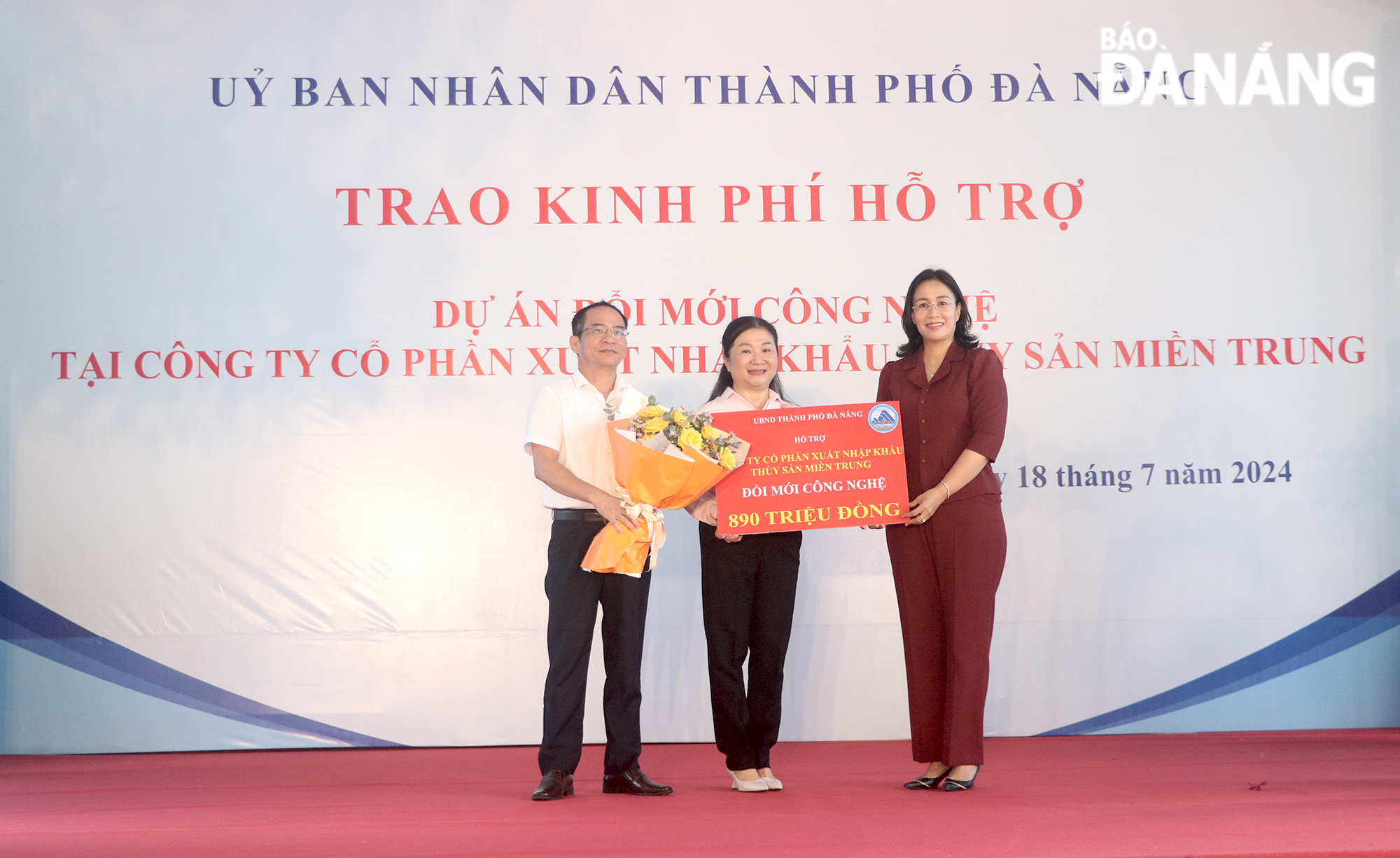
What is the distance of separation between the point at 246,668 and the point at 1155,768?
10.4ft

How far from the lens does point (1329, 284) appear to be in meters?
4.12

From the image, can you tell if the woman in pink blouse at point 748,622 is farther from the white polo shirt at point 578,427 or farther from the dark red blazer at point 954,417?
the dark red blazer at point 954,417

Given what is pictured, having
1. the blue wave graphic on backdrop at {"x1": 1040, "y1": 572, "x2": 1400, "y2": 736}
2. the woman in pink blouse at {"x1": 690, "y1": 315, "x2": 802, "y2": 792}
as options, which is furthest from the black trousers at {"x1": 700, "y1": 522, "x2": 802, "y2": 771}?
the blue wave graphic on backdrop at {"x1": 1040, "y1": 572, "x2": 1400, "y2": 736}

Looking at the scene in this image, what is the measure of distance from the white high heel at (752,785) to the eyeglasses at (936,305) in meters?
1.38

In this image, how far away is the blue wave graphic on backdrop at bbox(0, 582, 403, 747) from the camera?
155 inches

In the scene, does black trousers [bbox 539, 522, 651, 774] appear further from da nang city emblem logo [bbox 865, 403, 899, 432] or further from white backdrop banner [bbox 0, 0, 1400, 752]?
white backdrop banner [bbox 0, 0, 1400, 752]

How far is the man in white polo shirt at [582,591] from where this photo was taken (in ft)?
9.52

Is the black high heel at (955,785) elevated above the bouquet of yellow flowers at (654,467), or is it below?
below

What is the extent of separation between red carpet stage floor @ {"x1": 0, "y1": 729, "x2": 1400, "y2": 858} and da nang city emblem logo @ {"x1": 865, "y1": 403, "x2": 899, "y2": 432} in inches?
38.6

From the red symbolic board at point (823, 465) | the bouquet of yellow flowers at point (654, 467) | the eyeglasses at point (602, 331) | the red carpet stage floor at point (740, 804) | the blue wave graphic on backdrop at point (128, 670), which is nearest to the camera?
the red carpet stage floor at point (740, 804)

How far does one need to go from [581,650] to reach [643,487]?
50 cm

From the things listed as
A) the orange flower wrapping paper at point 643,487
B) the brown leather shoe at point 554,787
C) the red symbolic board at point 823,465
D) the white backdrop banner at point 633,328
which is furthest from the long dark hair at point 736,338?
the brown leather shoe at point 554,787

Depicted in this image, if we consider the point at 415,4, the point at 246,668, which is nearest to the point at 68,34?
the point at 415,4

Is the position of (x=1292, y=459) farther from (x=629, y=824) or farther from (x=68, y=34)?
(x=68, y=34)
